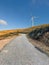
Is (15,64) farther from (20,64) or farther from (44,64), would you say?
(44,64)

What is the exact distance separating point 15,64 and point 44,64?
2.31 meters

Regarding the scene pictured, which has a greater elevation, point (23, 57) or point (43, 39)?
point (23, 57)

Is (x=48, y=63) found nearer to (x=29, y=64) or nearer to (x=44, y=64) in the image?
(x=44, y=64)

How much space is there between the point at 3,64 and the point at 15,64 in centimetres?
95

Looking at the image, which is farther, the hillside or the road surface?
the hillside

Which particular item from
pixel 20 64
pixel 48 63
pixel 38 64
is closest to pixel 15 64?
pixel 20 64

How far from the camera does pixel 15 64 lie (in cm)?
1120

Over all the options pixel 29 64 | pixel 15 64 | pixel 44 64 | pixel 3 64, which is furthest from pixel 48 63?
pixel 3 64

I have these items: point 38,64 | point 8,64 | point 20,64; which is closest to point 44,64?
point 38,64

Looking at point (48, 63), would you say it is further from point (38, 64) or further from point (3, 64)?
point (3, 64)

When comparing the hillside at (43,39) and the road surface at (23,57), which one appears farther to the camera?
Answer: the hillside at (43,39)

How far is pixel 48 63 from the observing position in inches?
459

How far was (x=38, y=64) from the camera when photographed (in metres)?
11.2

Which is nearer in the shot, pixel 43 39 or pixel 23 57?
pixel 23 57
